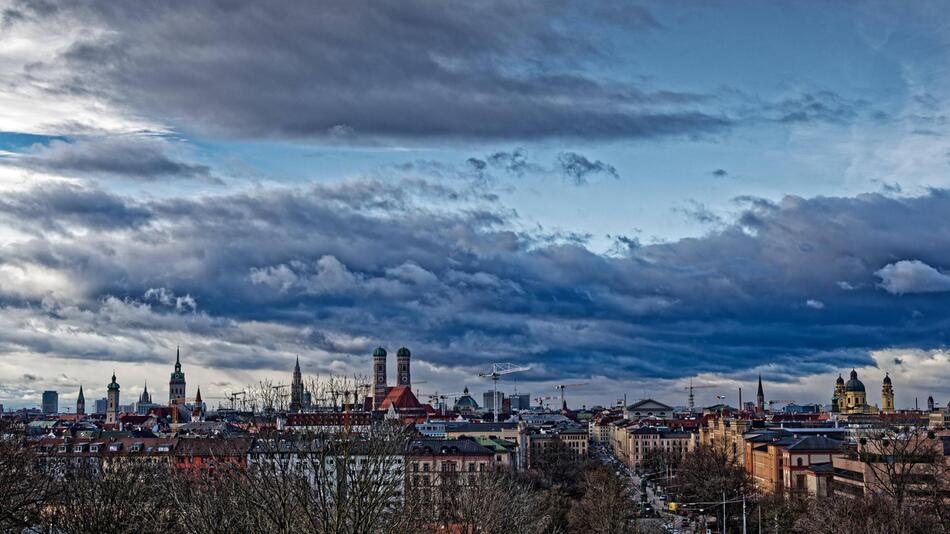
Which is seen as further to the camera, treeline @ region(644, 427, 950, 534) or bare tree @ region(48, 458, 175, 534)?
treeline @ region(644, 427, 950, 534)

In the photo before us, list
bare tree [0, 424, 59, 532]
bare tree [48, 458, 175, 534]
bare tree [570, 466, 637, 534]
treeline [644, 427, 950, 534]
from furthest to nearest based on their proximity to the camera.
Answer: bare tree [570, 466, 637, 534] < treeline [644, 427, 950, 534] < bare tree [48, 458, 175, 534] < bare tree [0, 424, 59, 532]

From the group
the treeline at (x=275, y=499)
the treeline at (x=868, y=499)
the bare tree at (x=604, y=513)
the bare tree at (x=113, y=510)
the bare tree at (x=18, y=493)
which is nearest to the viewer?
the treeline at (x=275, y=499)

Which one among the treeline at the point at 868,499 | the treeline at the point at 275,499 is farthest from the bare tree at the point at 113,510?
the treeline at the point at 868,499

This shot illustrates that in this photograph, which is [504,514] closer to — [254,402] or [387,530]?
[254,402]

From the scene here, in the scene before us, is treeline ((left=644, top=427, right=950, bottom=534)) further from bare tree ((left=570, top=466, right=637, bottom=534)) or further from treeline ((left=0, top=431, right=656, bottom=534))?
treeline ((left=0, top=431, right=656, bottom=534))

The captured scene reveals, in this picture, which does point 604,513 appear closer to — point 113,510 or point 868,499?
point 868,499

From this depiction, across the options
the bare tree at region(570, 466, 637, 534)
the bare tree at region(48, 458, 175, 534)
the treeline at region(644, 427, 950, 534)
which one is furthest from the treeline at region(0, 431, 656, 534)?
the treeline at region(644, 427, 950, 534)

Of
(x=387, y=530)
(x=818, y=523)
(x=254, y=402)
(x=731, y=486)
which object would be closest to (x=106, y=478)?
(x=254, y=402)

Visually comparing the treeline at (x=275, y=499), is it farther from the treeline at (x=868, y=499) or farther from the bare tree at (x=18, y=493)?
the treeline at (x=868, y=499)

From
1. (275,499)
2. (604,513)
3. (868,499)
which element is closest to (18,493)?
(275,499)

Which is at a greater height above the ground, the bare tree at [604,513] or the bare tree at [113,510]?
the bare tree at [113,510]

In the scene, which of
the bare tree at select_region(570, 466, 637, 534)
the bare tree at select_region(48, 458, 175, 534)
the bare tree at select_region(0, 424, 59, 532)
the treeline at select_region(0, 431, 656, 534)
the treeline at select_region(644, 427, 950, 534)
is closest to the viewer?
the treeline at select_region(0, 431, 656, 534)

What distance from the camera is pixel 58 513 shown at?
3041 inches

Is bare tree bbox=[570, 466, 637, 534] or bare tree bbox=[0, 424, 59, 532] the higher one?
bare tree bbox=[0, 424, 59, 532]
